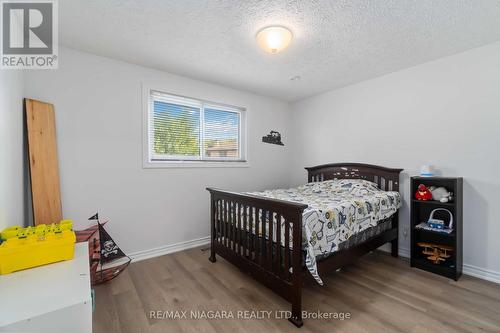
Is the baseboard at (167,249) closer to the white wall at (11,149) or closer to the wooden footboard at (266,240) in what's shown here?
the wooden footboard at (266,240)

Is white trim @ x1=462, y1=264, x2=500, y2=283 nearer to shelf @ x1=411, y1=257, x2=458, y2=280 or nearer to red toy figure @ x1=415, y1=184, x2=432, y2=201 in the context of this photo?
shelf @ x1=411, y1=257, x2=458, y2=280

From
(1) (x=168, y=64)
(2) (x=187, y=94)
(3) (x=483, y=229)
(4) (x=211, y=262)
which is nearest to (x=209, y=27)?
(1) (x=168, y=64)

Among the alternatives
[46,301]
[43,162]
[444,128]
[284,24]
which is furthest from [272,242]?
[444,128]

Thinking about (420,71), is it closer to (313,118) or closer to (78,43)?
(313,118)

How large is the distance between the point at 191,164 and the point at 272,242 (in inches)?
67.3

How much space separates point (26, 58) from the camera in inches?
81.6

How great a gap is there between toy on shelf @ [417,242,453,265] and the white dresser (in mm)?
3021

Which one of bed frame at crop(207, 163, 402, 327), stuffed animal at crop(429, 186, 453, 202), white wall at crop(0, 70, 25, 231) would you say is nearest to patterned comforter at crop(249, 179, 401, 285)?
bed frame at crop(207, 163, 402, 327)

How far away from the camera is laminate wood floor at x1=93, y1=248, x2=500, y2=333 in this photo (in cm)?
161

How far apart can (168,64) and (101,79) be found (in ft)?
2.39

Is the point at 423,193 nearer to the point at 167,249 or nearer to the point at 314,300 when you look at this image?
the point at 314,300

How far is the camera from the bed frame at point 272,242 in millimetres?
1657

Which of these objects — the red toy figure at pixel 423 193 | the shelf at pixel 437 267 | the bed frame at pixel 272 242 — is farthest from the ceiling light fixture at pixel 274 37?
the shelf at pixel 437 267

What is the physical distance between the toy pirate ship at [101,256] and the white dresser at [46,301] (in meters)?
1.01
